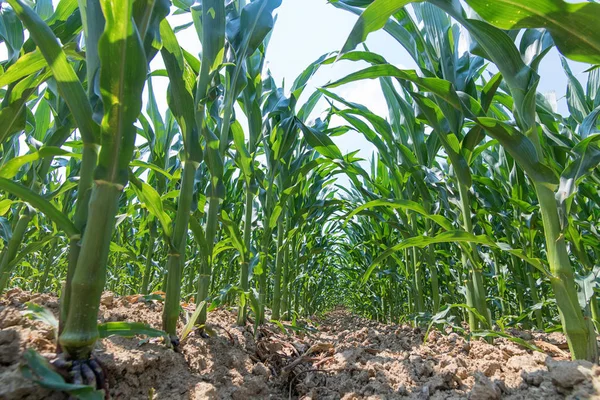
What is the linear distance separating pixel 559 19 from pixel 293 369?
1.38 metres

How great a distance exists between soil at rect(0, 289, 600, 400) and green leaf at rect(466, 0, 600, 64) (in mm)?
→ 716

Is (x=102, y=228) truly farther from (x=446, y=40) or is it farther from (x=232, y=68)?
(x=446, y=40)

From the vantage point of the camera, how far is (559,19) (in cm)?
72

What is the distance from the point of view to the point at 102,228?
2.21ft

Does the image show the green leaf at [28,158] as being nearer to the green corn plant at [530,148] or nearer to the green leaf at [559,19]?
the green corn plant at [530,148]

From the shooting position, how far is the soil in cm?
75

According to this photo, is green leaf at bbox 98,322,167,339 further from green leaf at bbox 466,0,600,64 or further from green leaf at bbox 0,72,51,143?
green leaf at bbox 466,0,600,64

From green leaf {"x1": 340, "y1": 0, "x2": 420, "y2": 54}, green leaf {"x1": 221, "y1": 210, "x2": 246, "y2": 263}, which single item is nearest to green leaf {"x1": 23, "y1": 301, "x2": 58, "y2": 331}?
green leaf {"x1": 221, "y1": 210, "x2": 246, "y2": 263}

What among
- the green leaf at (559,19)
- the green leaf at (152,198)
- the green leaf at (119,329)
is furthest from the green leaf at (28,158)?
the green leaf at (559,19)

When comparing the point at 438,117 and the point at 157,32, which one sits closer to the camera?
the point at 157,32

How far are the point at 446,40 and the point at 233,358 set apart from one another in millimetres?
1555

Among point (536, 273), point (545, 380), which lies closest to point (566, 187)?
point (545, 380)

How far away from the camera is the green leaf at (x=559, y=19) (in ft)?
2.27

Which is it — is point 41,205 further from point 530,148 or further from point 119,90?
point 530,148
